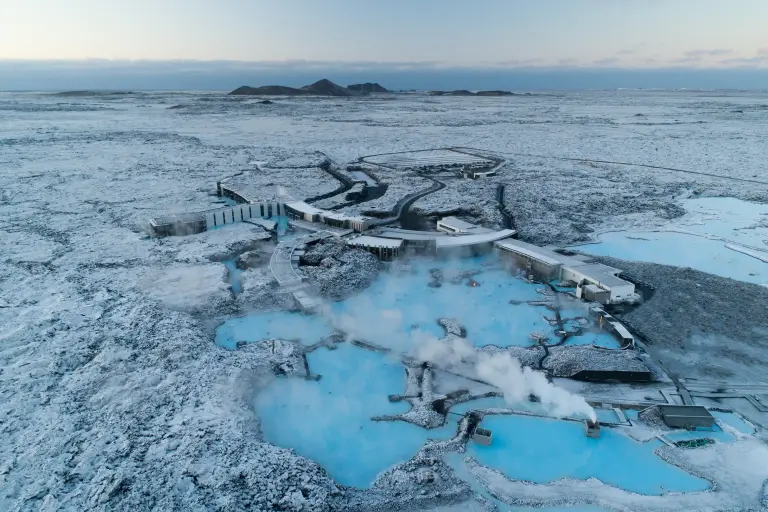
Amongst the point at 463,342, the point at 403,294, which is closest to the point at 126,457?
the point at 463,342

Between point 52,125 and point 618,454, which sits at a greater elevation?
point 52,125

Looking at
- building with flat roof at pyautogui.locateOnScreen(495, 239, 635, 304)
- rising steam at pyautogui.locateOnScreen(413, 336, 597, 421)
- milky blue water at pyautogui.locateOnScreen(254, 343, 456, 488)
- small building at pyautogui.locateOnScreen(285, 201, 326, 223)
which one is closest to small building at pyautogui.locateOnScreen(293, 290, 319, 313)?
milky blue water at pyautogui.locateOnScreen(254, 343, 456, 488)

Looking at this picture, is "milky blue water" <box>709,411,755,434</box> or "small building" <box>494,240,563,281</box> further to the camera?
"small building" <box>494,240,563,281</box>

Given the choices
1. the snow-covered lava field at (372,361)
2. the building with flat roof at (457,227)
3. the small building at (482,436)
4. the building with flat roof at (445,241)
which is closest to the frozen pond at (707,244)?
the snow-covered lava field at (372,361)

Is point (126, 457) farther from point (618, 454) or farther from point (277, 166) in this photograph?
point (277, 166)

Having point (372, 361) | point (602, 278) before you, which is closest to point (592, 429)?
point (372, 361)

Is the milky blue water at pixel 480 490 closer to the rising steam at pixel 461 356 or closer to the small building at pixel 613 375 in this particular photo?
the rising steam at pixel 461 356

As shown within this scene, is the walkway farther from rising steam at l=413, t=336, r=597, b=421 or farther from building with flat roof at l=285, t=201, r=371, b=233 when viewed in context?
rising steam at l=413, t=336, r=597, b=421
